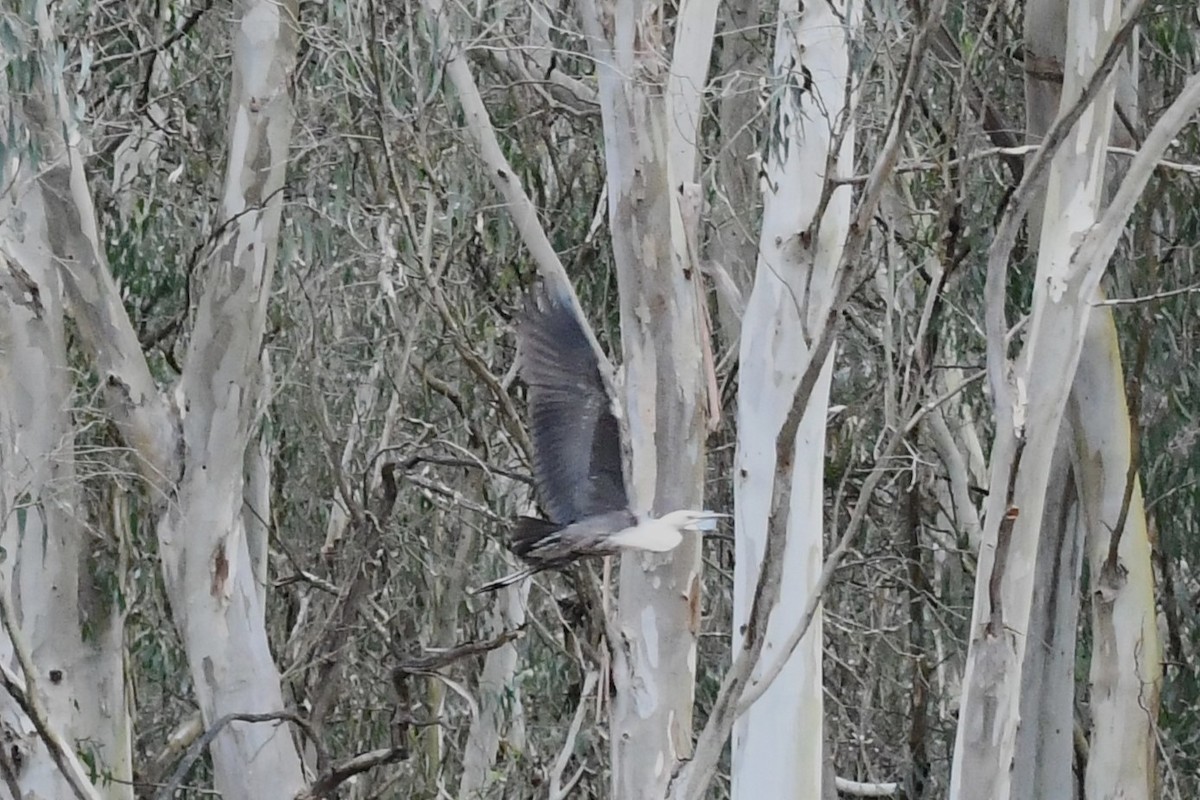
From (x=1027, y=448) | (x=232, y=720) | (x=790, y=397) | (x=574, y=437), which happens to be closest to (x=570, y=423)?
(x=574, y=437)

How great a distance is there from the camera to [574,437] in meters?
2.85

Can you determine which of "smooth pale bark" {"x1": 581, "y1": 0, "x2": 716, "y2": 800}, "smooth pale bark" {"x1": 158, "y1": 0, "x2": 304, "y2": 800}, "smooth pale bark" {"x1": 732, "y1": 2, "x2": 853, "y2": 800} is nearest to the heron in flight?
"smooth pale bark" {"x1": 581, "y1": 0, "x2": 716, "y2": 800}

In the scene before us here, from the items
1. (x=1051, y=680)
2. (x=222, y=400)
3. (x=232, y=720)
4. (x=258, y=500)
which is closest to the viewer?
(x=232, y=720)

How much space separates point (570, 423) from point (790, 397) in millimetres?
603

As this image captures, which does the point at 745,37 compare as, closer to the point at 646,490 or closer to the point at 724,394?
the point at 724,394

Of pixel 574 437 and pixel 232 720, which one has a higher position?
pixel 574 437

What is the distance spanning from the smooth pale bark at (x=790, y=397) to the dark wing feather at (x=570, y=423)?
1.71 feet

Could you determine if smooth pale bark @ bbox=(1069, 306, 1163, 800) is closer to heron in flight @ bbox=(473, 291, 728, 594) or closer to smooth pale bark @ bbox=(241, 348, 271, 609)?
heron in flight @ bbox=(473, 291, 728, 594)

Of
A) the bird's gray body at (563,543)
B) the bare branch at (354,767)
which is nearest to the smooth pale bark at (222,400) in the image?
the bare branch at (354,767)

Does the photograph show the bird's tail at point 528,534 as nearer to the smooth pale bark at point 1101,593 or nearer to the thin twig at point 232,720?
the thin twig at point 232,720

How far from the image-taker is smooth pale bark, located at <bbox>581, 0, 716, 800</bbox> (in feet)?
9.79

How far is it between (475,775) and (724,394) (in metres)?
2.18

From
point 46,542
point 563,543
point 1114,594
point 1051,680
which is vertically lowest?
point 1051,680

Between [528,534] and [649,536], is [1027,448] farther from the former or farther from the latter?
[528,534]
